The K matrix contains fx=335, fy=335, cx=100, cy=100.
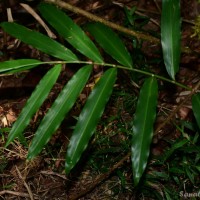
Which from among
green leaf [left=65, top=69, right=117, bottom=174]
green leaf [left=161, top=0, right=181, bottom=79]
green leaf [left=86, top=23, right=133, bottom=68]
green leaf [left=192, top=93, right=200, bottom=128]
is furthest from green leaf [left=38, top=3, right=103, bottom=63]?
green leaf [left=192, top=93, right=200, bottom=128]

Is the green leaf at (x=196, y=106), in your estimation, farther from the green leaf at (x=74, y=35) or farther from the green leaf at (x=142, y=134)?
the green leaf at (x=74, y=35)

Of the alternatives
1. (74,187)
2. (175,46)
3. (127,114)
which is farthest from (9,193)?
(175,46)

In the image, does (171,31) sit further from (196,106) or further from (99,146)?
(99,146)

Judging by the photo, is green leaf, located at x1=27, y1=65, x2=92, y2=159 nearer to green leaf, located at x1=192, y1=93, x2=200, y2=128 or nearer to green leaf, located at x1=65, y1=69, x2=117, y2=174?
green leaf, located at x1=65, y1=69, x2=117, y2=174

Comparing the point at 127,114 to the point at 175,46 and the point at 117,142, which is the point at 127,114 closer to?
the point at 117,142

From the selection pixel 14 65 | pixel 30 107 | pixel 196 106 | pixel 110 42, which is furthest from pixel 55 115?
pixel 196 106
